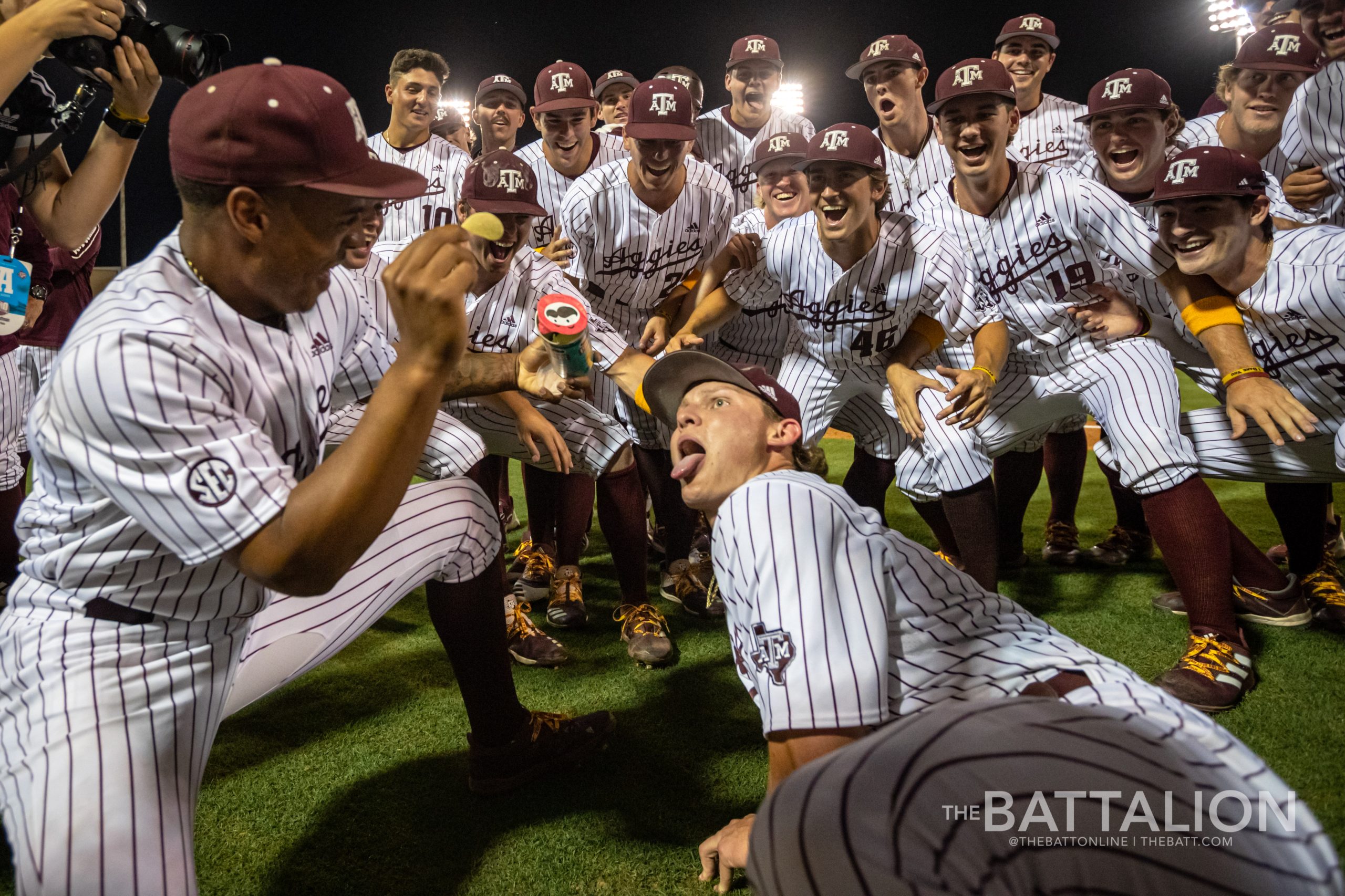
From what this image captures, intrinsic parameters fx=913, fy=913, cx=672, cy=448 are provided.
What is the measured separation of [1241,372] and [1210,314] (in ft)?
0.91

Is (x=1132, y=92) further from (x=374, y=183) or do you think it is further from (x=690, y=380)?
(x=374, y=183)

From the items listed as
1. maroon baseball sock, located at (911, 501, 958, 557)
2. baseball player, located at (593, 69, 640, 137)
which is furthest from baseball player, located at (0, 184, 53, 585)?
maroon baseball sock, located at (911, 501, 958, 557)

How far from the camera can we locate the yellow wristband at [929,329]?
3.86 metres

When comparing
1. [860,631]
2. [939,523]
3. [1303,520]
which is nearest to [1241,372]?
[1303,520]

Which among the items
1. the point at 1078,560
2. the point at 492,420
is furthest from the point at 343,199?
the point at 1078,560

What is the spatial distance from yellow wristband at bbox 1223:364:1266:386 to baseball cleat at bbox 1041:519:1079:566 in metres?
1.34

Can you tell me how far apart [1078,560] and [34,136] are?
4.31 metres

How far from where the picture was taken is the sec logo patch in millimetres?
1401

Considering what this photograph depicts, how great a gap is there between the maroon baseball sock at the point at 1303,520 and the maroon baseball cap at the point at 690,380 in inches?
93.7

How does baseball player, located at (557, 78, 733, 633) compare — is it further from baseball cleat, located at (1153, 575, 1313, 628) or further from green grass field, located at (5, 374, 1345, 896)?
baseball cleat, located at (1153, 575, 1313, 628)

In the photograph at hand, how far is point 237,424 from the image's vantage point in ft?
4.90

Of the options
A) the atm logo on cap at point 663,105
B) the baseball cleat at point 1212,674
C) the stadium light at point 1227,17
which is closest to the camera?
the baseball cleat at point 1212,674

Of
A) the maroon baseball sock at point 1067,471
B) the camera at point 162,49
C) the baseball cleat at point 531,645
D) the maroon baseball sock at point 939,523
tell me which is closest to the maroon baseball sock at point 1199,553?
the maroon baseball sock at point 939,523

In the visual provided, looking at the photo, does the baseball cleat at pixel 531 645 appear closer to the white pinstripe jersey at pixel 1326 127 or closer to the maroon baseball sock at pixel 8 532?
the maroon baseball sock at pixel 8 532
